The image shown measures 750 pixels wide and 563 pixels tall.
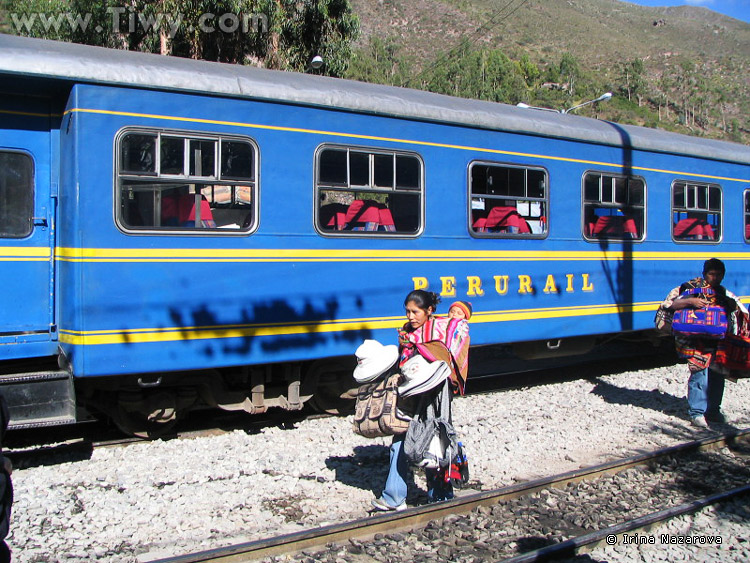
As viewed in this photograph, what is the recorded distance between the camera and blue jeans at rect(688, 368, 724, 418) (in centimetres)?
718

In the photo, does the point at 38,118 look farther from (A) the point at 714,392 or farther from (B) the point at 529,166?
(A) the point at 714,392

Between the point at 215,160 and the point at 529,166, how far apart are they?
379 centimetres

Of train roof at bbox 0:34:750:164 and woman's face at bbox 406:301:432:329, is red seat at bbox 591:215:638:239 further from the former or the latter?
woman's face at bbox 406:301:432:329

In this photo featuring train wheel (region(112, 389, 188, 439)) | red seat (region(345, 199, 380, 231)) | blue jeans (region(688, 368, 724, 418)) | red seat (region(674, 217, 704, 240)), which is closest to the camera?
train wheel (region(112, 389, 188, 439))

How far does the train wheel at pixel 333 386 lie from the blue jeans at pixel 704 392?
3.50m

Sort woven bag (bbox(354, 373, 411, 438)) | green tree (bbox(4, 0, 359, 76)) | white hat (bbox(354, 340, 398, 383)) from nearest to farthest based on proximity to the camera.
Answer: white hat (bbox(354, 340, 398, 383)) → woven bag (bbox(354, 373, 411, 438)) → green tree (bbox(4, 0, 359, 76))

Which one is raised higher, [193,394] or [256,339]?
[256,339]

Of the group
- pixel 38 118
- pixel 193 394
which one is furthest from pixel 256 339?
pixel 38 118

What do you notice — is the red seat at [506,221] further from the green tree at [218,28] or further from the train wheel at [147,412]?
the green tree at [218,28]

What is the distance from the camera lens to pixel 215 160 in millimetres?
6062

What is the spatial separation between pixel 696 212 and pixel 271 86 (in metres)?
6.66

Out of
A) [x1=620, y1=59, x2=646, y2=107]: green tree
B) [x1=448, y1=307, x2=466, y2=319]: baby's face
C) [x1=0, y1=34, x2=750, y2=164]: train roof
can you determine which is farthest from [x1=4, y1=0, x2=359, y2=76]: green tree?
[x1=620, y1=59, x2=646, y2=107]: green tree

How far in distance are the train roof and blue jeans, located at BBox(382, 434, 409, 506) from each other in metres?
3.40

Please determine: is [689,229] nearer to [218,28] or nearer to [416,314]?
[416,314]
